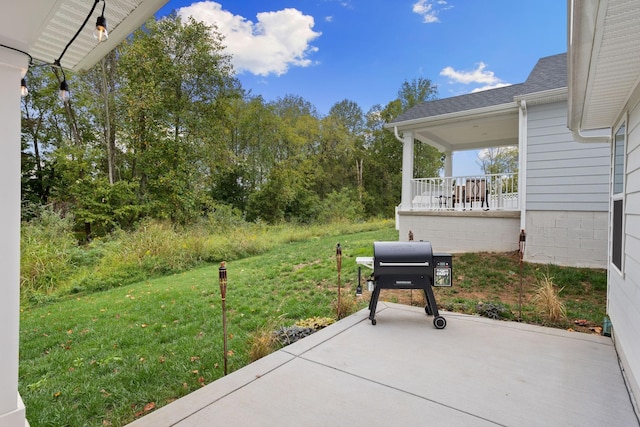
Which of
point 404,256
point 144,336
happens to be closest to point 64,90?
point 144,336

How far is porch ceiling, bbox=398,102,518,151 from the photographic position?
23.7 ft

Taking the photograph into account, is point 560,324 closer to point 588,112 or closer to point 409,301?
point 409,301

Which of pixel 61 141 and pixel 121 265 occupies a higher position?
pixel 61 141

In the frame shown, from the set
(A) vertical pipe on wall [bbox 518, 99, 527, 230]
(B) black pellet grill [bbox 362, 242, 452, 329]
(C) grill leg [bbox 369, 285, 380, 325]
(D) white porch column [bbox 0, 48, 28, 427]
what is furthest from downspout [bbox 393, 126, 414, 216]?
(D) white porch column [bbox 0, 48, 28, 427]

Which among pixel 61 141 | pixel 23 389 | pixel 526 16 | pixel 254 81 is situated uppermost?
pixel 526 16

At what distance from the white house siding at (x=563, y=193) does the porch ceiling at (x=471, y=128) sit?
85cm

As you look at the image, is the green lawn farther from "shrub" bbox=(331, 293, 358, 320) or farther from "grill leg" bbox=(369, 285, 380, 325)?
"grill leg" bbox=(369, 285, 380, 325)

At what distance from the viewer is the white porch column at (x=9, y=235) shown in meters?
1.66

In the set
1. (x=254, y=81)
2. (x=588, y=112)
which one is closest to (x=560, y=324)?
(x=588, y=112)

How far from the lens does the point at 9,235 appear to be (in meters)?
1.70

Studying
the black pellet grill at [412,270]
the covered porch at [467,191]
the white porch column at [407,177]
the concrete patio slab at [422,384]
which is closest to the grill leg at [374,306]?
the black pellet grill at [412,270]

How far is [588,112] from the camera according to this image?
10.6 ft

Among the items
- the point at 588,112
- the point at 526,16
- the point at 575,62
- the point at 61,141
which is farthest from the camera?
the point at 526,16

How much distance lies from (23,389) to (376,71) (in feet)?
80.1
